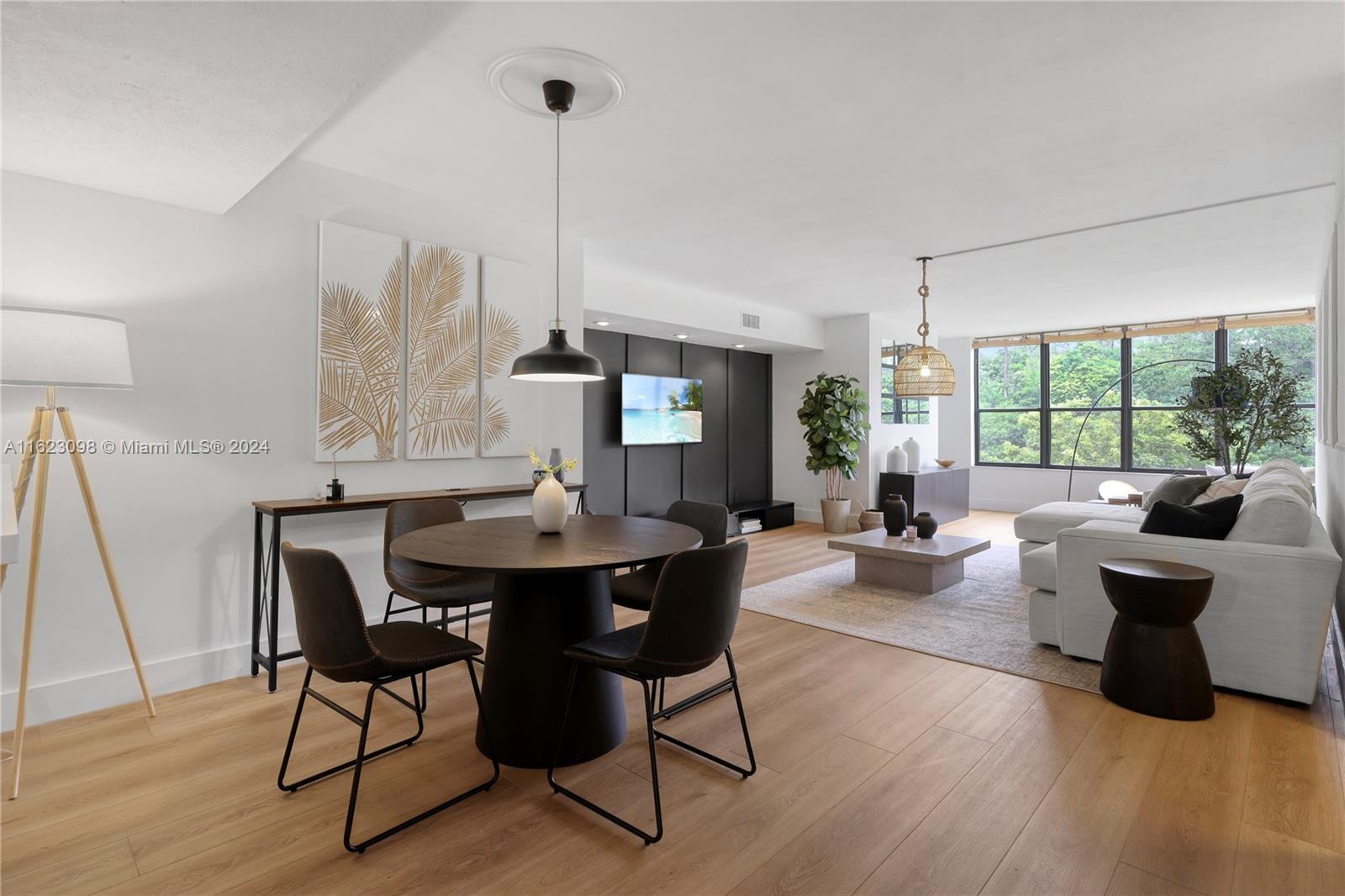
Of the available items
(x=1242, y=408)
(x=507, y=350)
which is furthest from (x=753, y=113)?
(x=1242, y=408)

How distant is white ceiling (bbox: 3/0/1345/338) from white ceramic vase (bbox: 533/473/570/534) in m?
1.51

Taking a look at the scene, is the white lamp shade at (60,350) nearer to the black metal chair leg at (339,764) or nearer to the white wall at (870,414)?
the black metal chair leg at (339,764)

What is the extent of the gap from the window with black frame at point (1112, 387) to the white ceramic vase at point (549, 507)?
7.39 meters

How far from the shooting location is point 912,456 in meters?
7.93

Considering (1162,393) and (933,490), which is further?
(1162,393)

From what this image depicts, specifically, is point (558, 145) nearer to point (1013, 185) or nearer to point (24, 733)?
point (1013, 185)

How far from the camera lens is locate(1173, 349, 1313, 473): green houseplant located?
6.00 metres

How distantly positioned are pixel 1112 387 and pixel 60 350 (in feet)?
32.9

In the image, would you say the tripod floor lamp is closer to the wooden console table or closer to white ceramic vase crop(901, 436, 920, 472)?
the wooden console table

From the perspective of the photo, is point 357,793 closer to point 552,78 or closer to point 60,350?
point 60,350

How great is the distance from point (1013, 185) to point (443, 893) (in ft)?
13.2

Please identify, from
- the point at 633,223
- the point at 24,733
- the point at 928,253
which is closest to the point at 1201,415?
the point at 928,253

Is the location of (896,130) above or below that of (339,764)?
above

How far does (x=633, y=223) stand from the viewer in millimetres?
4391
